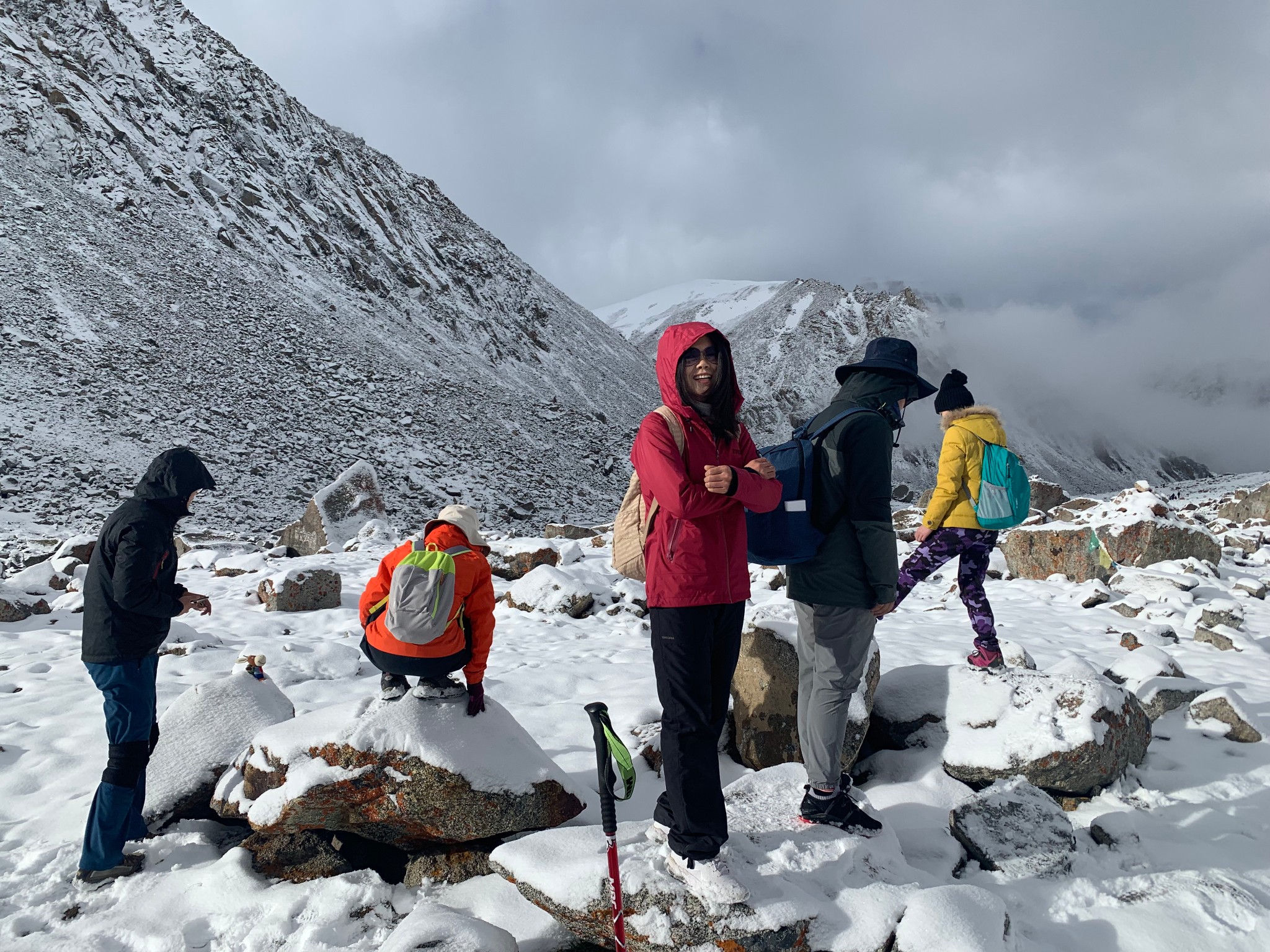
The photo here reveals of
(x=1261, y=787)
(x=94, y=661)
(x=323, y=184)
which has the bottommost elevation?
(x=1261, y=787)

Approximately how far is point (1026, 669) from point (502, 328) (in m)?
44.9

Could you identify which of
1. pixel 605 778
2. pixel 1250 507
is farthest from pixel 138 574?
pixel 1250 507

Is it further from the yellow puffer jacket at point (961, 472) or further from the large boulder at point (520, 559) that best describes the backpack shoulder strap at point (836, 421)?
the large boulder at point (520, 559)

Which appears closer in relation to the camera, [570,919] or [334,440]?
[570,919]

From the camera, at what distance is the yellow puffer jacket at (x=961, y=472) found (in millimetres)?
4945

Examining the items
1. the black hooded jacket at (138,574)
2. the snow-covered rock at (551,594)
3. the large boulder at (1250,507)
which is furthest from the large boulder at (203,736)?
the large boulder at (1250,507)

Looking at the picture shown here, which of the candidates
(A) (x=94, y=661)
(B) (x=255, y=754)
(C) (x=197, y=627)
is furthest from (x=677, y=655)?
(C) (x=197, y=627)

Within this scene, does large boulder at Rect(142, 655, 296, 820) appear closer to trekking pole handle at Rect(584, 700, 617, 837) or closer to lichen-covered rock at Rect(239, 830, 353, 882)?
lichen-covered rock at Rect(239, 830, 353, 882)

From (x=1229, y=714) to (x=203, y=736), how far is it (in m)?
7.23

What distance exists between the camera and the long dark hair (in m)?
3.02

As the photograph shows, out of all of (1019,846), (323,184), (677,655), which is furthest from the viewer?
(323,184)

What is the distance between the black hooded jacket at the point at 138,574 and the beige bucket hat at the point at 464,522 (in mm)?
1315

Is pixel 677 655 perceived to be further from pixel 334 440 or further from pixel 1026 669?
pixel 334 440

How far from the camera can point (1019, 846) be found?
3436 millimetres
